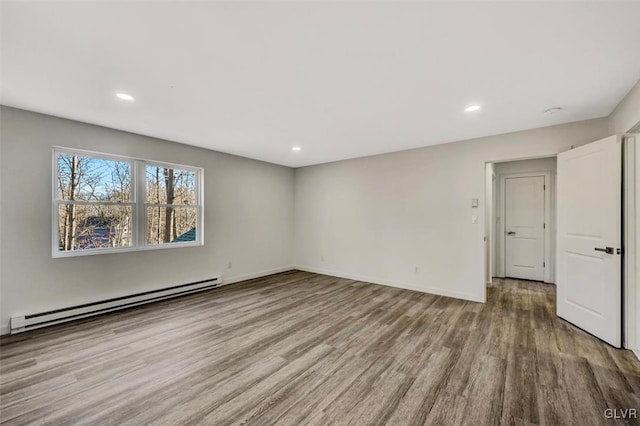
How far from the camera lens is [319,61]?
2.05 metres

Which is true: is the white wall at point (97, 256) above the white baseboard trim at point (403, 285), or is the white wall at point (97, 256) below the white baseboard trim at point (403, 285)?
above

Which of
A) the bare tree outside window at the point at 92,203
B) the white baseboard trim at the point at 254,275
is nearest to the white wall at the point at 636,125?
the white baseboard trim at the point at 254,275

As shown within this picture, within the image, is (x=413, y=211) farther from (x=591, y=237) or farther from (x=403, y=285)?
Result: (x=591, y=237)

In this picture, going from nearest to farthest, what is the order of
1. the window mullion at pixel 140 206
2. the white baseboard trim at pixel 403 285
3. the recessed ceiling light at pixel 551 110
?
the recessed ceiling light at pixel 551 110, the window mullion at pixel 140 206, the white baseboard trim at pixel 403 285

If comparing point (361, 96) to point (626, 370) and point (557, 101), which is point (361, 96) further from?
point (626, 370)

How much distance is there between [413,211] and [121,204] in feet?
15.0

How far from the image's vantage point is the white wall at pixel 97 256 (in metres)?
2.96

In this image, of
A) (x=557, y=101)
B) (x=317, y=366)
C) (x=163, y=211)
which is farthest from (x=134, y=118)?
(x=557, y=101)

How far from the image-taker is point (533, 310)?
3648mm

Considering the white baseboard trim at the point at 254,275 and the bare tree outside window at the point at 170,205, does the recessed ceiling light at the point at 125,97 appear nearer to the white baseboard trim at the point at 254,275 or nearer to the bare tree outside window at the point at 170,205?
the bare tree outside window at the point at 170,205

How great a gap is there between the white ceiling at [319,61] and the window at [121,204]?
26.4 inches

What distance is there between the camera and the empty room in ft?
5.69

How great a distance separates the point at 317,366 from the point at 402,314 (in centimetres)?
165

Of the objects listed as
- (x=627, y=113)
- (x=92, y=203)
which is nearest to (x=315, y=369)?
(x=92, y=203)
